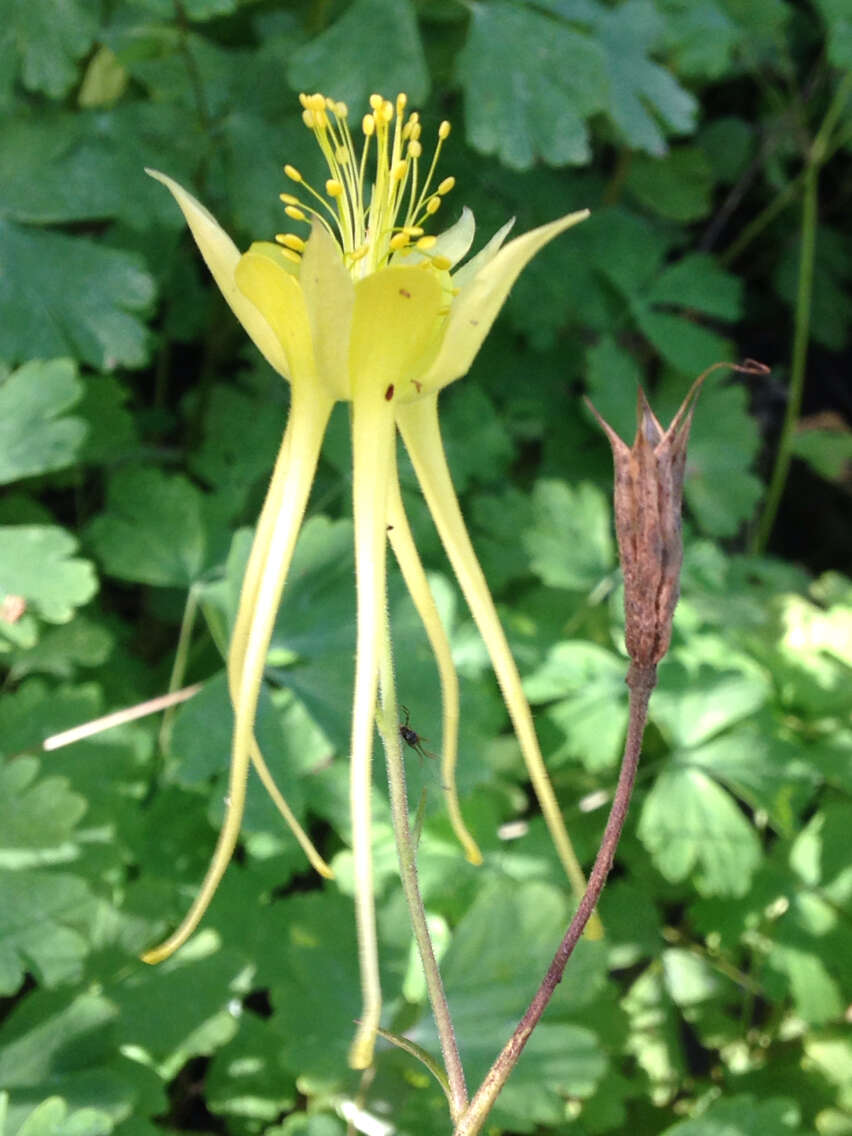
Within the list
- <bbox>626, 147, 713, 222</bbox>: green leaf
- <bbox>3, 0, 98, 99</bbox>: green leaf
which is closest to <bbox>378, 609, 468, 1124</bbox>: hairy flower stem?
<bbox>3, 0, 98, 99</bbox>: green leaf

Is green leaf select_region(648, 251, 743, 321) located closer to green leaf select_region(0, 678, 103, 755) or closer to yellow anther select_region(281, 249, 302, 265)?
green leaf select_region(0, 678, 103, 755)

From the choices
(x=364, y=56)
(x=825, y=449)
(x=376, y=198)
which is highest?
(x=364, y=56)

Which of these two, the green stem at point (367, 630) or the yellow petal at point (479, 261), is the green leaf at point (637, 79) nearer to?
the yellow petal at point (479, 261)

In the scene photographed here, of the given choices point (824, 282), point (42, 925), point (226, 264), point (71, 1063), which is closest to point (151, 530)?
point (42, 925)

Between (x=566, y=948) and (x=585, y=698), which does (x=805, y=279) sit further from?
(x=566, y=948)

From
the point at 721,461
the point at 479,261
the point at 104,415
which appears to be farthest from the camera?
the point at 721,461

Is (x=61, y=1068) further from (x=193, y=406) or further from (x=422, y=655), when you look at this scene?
(x=193, y=406)
